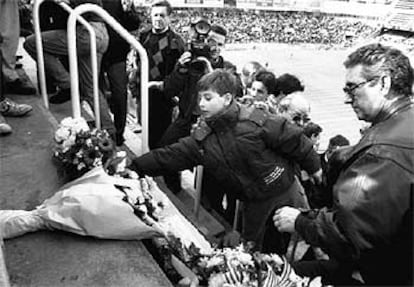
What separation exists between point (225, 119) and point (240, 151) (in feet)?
0.70

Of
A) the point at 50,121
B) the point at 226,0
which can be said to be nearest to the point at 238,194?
the point at 50,121

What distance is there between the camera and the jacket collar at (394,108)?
1698 millimetres

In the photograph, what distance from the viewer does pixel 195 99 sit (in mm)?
3527

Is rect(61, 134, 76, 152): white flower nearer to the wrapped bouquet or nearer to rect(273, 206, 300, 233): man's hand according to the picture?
the wrapped bouquet

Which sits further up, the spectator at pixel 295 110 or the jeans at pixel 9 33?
the jeans at pixel 9 33

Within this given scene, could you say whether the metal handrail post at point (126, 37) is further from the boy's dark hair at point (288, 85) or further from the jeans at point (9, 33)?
the boy's dark hair at point (288, 85)

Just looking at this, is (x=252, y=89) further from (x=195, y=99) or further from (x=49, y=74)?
(x=49, y=74)

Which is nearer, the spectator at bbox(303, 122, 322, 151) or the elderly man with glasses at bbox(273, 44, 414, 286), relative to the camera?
the elderly man with glasses at bbox(273, 44, 414, 286)

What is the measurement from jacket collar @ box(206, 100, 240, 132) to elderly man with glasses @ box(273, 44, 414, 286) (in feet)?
2.62

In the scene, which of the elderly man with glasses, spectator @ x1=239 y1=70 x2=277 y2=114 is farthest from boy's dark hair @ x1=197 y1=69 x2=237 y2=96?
spectator @ x1=239 y1=70 x2=277 y2=114

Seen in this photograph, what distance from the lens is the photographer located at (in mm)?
3486

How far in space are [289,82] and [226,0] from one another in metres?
29.4

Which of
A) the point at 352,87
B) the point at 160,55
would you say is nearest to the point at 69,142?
the point at 352,87

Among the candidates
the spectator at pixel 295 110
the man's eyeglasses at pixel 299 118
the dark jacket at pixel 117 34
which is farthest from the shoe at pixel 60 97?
the man's eyeglasses at pixel 299 118
